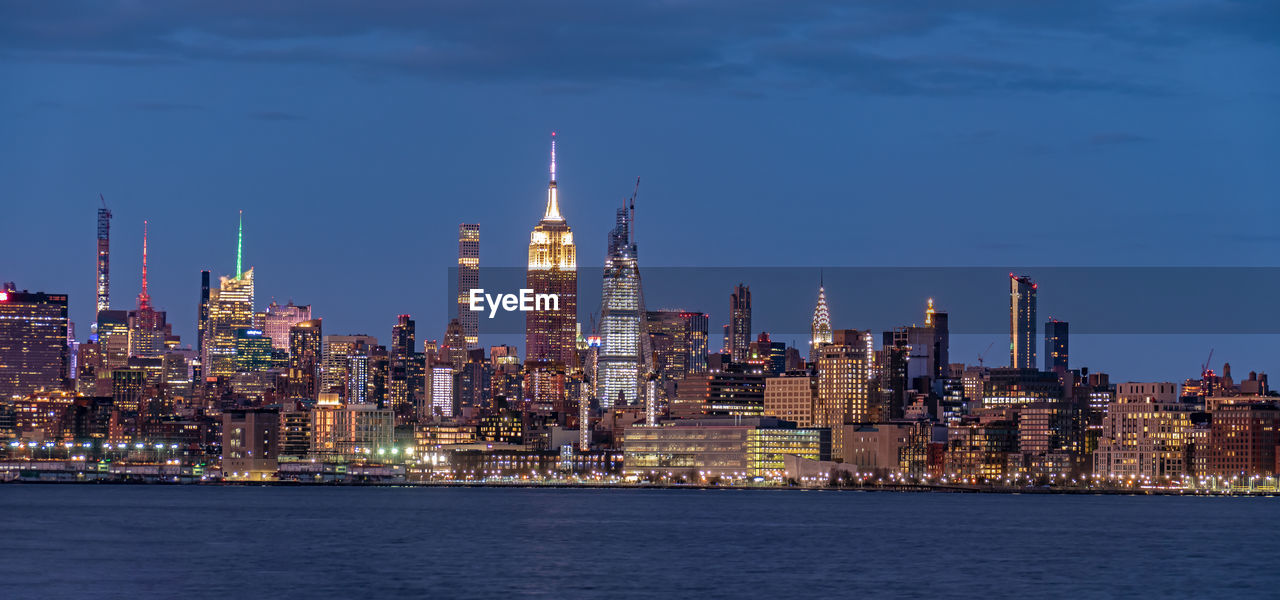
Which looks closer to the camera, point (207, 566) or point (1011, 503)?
point (207, 566)

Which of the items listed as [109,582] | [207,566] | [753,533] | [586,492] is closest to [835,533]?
[753,533]

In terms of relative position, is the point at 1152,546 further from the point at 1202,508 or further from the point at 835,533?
the point at 1202,508

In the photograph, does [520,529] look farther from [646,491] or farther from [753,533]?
[646,491]

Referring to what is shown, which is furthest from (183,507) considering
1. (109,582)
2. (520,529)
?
(109,582)

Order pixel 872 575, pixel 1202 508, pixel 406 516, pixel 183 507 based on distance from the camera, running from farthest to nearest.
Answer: pixel 1202 508 < pixel 183 507 < pixel 406 516 < pixel 872 575

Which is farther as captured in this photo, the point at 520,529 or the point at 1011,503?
the point at 1011,503

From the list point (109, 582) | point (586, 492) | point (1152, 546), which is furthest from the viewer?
point (586, 492)

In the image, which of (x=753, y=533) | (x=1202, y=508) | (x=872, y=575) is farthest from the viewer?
(x=1202, y=508)

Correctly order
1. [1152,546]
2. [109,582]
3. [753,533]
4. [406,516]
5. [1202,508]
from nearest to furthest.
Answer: [109,582]
[1152,546]
[753,533]
[406,516]
[1202,508]
